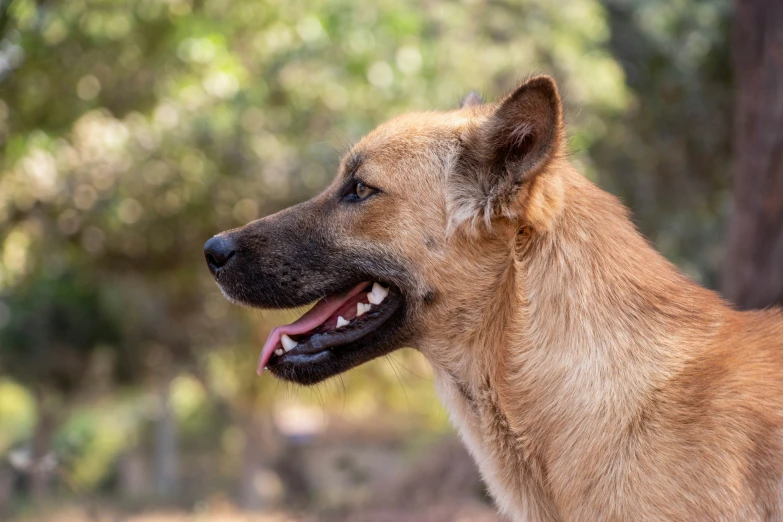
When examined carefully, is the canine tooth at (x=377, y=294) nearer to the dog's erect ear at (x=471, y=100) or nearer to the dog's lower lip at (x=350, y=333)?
the dog's lower lip at (x=350, y=333)

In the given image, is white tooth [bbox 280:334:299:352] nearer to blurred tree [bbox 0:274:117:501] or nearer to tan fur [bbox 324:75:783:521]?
tan fur [bbox 324:75:783:521]

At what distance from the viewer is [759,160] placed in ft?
25.6

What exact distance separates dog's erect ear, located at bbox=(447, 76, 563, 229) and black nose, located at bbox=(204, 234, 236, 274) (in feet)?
3.03

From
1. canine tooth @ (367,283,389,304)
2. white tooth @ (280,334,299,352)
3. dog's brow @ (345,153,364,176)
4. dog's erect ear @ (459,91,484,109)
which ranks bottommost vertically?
white tooth @ (280,334,299,352)

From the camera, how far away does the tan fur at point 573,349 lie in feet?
9.23

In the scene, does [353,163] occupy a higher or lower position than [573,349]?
higher

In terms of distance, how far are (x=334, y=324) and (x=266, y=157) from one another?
7673mm

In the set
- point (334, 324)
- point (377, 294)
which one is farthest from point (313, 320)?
point (377, 294)

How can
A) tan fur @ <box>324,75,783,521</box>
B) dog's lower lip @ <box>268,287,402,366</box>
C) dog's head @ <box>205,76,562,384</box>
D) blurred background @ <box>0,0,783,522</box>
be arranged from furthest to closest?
blurred background @ <box>0,0,783,522</box>, dog's lower lip @ <box>268,287,402,366</box>, dog's head @ <box>205,76,562,384</box>, tan fur @ <box>324,75,783,521</box>

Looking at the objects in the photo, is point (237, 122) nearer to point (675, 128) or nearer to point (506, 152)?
point (675, 128)

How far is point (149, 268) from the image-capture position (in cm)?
1475

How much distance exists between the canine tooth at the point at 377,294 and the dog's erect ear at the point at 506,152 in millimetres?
394

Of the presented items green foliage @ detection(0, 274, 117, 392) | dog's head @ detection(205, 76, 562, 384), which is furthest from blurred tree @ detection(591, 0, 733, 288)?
green foliage @ detection(0, 274, 117, 392)

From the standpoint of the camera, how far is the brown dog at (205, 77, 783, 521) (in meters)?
2.85
